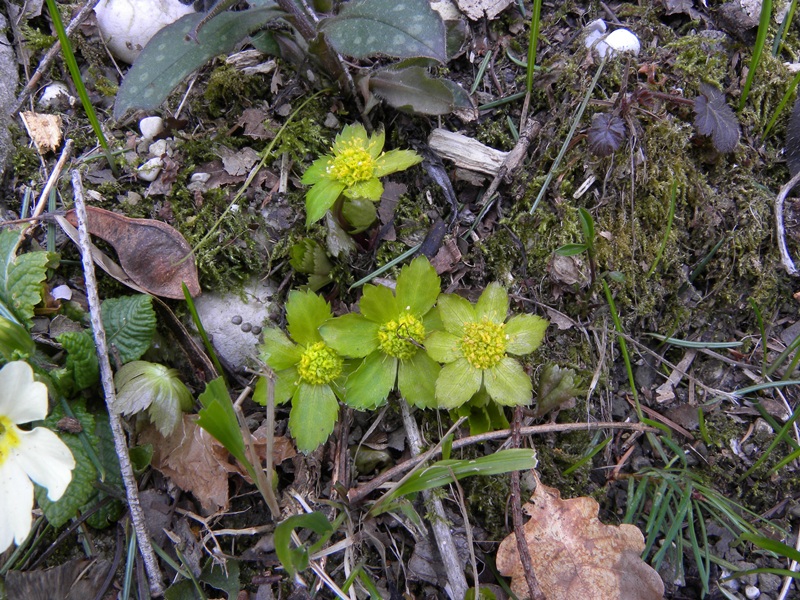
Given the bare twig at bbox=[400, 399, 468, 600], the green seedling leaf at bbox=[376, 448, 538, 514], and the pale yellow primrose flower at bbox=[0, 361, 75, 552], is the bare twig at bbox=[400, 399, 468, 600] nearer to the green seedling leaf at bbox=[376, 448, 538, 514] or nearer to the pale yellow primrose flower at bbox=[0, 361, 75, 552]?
the green seedling leaf at bbox=[376, 448, 538, 514]

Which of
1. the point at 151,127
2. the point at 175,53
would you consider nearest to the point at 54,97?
the point at 151,127

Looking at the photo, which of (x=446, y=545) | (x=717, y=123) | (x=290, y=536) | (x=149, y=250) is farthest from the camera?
(x=717, y=123)

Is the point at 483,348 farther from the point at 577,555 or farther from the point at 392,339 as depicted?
the point at 577,555

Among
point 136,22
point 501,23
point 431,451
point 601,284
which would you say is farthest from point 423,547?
point 136,22

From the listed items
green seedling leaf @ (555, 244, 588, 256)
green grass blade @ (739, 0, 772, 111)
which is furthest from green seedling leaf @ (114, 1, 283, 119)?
green grass blade @ (739, 0, 772, 111)

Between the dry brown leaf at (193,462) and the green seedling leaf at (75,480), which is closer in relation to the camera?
the green seedling leaf at (75,480)

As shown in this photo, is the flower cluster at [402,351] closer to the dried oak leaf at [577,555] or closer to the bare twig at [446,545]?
the bare twig at [446,545]

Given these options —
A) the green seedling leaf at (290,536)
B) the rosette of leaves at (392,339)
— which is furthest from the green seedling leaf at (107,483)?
the rosette of leaves at (392,339)
